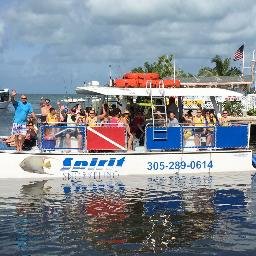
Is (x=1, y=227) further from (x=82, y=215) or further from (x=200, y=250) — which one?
(x=200, y=250)

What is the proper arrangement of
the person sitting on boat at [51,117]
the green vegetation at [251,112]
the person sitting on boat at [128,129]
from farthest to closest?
the green vegetation at [251,112] → the person sitting on boat at [51,117] → the person sitting on boat at [128,129]

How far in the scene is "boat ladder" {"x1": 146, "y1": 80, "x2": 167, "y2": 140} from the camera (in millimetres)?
18297

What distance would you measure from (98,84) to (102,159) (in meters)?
3.76

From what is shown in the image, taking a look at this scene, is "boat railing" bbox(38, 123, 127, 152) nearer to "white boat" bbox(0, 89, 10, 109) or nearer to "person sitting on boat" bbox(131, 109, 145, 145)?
"person sitting on boat" bbox(131, 109, 145, 145)

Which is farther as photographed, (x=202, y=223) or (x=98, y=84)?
(x=98, y=84)

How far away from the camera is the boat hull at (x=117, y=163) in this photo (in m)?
17.7

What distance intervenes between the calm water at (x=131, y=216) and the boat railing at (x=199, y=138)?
1099mm

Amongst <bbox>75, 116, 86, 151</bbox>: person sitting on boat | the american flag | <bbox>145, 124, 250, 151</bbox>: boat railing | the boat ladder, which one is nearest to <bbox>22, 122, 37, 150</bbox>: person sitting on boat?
<bbox>75, 116, 86, 151</bbox>: person sitting on boat

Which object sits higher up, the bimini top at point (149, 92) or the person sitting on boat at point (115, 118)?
the bimini top at point (149, 92)

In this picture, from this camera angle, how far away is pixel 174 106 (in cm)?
2002

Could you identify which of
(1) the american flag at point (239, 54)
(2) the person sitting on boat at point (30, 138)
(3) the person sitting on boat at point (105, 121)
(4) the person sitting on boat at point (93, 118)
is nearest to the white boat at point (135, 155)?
(3) the person sitting on boat at point (105, 121)

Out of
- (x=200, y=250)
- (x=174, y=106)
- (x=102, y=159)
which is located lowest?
(x=200, y=250)

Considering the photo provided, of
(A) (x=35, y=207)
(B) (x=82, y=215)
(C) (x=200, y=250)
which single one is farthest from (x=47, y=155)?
(C) (x=200, y=250)

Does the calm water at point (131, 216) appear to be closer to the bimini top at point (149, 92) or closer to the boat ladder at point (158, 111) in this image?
the boat ladder at point (158, 111)
